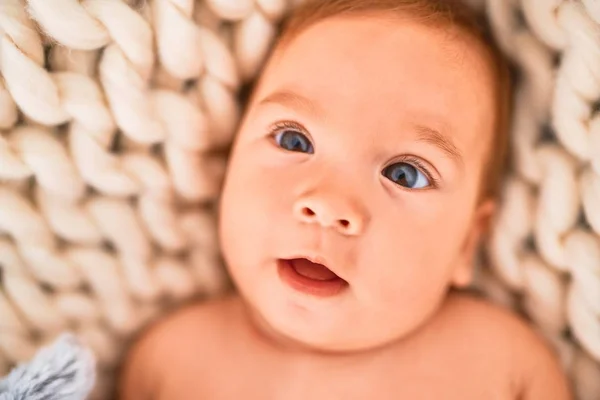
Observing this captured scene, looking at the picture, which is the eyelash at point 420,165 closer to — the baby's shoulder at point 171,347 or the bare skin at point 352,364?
the bare skin at point 352,364

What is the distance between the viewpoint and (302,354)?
88 cm

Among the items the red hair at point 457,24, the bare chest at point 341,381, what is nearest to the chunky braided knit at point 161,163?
the red hair at point 457,24

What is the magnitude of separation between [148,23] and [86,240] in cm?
28

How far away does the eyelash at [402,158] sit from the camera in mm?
819

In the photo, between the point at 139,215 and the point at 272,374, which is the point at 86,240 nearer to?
the point at 139,215

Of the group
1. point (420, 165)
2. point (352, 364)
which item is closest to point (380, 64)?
point (420, 165)

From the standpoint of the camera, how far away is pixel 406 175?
0.83 metres

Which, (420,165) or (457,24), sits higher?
(457,24)

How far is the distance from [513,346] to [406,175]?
26 centimetres

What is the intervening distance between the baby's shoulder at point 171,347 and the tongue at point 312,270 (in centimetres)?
16

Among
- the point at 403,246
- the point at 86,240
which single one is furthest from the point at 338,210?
the point at 86,240

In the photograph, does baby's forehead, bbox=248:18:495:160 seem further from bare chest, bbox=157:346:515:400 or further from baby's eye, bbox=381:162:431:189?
bare chest, bbox=157:346:515:400

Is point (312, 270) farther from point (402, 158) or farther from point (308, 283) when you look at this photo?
point (402, 158)

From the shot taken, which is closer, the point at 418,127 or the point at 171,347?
the point at 418,127
